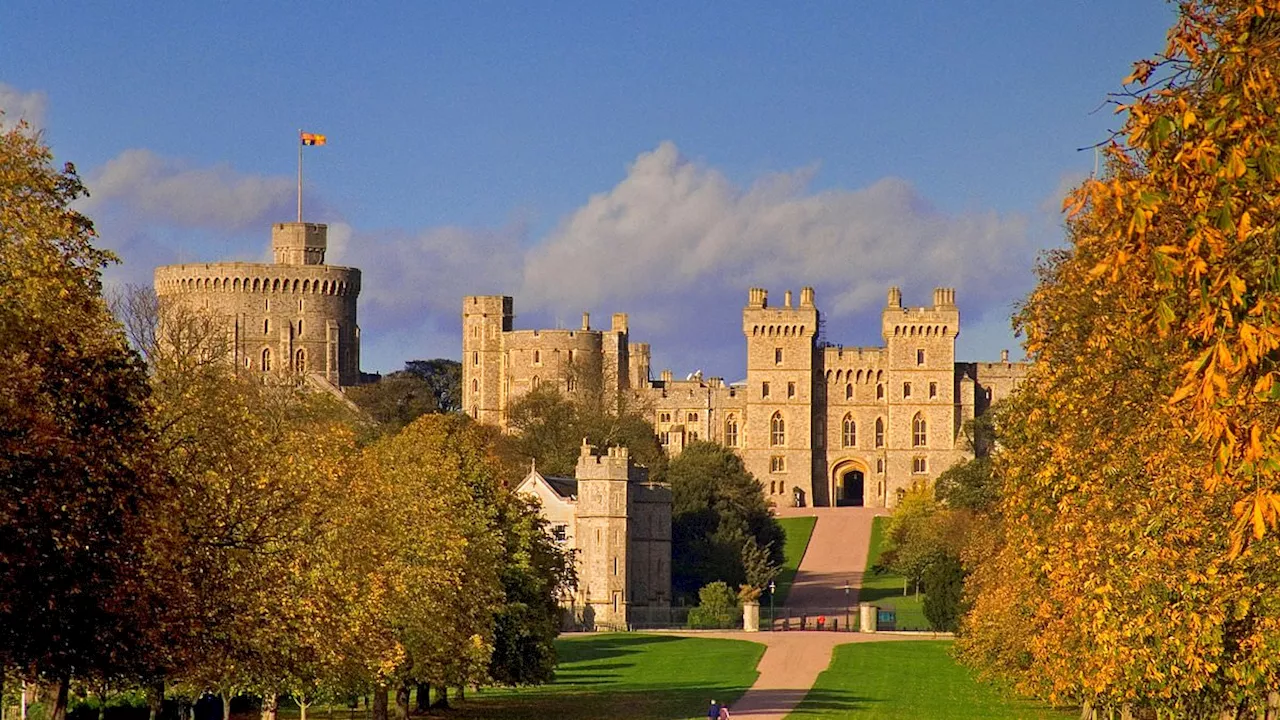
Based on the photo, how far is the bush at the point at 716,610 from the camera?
251 ft

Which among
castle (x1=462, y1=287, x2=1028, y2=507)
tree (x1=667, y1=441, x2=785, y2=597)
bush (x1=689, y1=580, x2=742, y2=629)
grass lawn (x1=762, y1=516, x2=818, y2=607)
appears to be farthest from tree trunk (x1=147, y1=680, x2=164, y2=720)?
castle (x1=462, y1=287, x2=1028, y2=507)

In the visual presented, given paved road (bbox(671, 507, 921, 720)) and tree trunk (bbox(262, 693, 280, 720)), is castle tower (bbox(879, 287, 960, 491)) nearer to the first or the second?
paved road (bbox(671, 507, 921, 720))

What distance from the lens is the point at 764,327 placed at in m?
121

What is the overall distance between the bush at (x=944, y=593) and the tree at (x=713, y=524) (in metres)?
12.9

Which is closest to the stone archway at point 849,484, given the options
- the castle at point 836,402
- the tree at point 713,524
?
the castle at point 836,402

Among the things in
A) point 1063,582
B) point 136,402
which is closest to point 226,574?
point 136,402

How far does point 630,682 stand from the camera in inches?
2005

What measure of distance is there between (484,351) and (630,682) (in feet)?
257

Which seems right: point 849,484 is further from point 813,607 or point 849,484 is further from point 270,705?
point 270,705

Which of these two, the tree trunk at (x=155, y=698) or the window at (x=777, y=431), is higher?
the window at (x=777, y=431)

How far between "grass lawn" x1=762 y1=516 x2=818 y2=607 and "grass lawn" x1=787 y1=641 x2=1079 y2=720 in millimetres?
24428

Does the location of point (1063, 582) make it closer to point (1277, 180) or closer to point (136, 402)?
point (136, 402)

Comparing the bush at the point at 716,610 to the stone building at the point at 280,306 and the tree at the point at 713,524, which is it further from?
the stone building at the point at 280,306

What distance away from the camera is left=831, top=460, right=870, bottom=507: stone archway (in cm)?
12031
